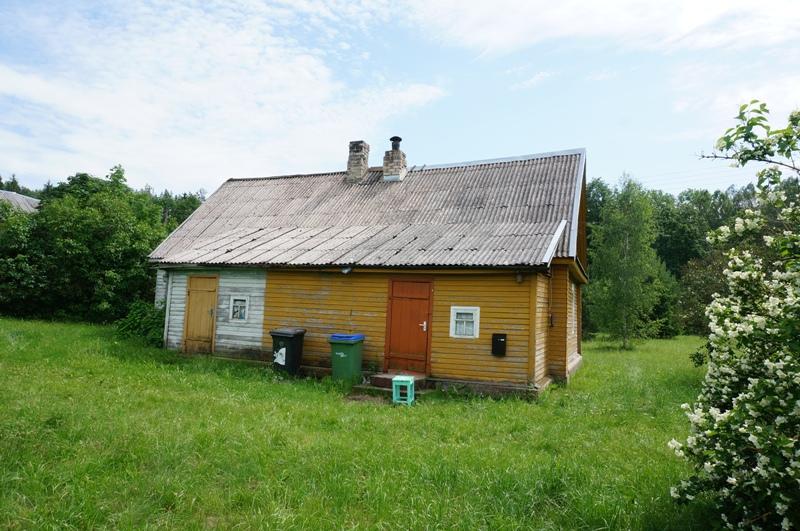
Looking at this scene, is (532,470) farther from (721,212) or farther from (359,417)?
(721,212)

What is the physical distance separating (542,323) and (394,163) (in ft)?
29.1

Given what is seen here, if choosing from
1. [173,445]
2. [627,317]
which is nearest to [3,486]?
[173,445]

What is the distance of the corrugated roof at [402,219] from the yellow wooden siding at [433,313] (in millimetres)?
519

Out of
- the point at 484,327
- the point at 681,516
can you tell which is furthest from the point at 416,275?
the point at 681,516

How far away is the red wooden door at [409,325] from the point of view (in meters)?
11.0

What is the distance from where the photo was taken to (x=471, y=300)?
418 inches

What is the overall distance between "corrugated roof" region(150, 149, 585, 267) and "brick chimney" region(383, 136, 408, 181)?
32 cm

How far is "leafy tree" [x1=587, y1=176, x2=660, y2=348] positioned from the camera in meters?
25.1

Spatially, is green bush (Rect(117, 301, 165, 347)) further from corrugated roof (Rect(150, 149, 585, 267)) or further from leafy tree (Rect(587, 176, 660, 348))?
leafy tree (Rect(587, 176, 660, 348))

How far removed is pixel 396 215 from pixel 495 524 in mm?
11651

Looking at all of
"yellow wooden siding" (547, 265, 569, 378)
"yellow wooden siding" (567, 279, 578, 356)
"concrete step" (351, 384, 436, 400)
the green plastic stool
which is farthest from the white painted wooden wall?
"yellow wooden siding" (567, 279, 578, 356)

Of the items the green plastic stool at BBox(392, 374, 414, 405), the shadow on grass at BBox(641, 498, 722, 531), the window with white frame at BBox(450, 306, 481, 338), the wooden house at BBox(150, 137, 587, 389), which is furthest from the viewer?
the window with white frame at BBox(450, 306, 481, 338)

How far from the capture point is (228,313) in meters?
13.1

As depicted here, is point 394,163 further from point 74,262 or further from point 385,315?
point 74,262
